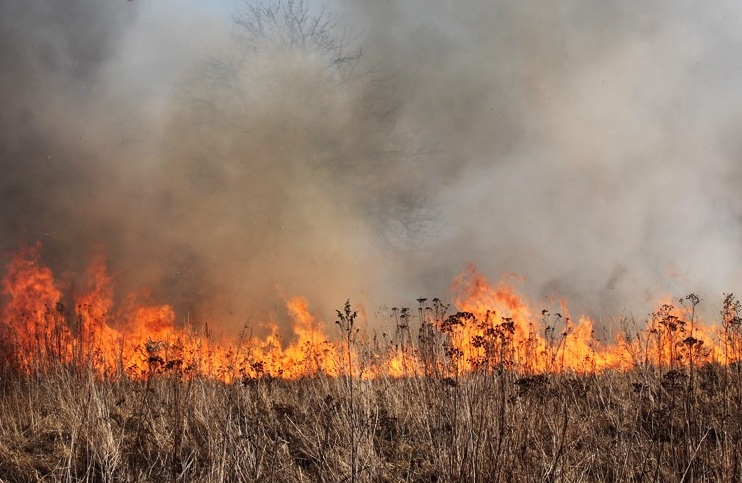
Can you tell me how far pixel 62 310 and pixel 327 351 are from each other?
12.6ft

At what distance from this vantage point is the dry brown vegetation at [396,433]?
309cm

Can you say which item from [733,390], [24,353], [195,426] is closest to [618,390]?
[733,390]

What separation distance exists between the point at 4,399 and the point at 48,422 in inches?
73.2

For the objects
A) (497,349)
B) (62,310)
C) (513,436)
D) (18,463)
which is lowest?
(18,463)

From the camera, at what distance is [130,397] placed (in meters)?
6.87

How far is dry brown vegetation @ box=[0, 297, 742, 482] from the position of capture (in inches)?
122

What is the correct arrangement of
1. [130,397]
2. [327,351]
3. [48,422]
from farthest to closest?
[327,351]
[130,397]
[48,422]

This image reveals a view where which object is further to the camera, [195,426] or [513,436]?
[195,426]

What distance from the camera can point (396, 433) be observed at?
526 centimetres

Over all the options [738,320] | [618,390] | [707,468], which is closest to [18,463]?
[707,468]

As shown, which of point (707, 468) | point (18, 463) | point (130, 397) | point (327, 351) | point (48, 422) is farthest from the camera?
point (327, 351)

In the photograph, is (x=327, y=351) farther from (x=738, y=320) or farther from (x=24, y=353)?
(x=738, y=320)

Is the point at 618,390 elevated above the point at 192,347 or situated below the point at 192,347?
below

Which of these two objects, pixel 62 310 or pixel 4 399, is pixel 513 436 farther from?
pixel 4 399
